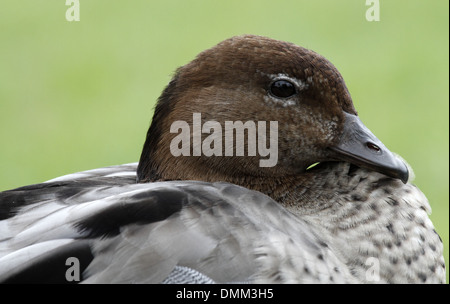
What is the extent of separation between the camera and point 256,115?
1844 millimetres

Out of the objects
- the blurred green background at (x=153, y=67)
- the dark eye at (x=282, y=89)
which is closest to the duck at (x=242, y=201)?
the dark eye at (x=282, y=89)

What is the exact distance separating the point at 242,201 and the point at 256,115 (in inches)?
10.2

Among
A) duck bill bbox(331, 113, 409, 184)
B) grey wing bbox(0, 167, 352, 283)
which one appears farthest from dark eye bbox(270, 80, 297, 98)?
grey wing bbox(0, 167, 352, 283)

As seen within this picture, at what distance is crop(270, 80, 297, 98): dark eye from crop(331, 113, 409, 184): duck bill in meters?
0.15

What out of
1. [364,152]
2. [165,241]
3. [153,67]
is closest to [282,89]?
[364,152]

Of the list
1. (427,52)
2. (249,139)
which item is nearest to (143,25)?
(427,52)

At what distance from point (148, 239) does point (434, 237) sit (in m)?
0.69

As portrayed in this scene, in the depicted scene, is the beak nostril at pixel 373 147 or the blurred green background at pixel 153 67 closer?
the beak nostril at pixel 373 147

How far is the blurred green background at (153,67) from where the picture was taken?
167 inches

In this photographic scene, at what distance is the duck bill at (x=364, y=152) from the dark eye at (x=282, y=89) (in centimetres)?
15

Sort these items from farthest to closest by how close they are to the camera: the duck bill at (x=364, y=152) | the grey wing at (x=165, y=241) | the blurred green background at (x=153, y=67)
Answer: the blurred green background at (x=153, y=67)
the duck bill at (x=364, y=152)
the grey wing at (x=165, y=241)

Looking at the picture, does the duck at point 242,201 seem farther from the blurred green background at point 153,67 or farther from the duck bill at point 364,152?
the blurred green background at point 153,67

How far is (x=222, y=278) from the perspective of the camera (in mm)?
1528
